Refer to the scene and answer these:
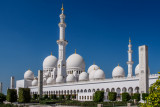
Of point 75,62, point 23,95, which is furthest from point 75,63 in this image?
point 23,95

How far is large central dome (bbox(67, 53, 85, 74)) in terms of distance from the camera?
56125mm

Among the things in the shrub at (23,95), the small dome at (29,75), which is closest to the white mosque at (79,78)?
the small dome at (29,75)

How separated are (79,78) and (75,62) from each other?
6005 mm

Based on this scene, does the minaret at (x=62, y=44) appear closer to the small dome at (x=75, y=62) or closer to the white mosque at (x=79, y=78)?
the white mosque at (x=79, y=78)

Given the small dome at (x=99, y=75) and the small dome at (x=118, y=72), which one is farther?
the small dome at (x=99, y=75)

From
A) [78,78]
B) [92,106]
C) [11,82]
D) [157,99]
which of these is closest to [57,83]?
[78,78]

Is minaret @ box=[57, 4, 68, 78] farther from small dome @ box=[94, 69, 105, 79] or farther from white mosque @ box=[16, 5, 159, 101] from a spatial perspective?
small dome @ box=[94, 69, 105, 79]

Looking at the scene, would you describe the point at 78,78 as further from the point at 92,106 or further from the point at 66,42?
the point at 92,106

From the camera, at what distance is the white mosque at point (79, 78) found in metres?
38.1

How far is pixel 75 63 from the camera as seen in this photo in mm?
55969

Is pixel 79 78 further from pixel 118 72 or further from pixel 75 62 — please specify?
pixel 118 72

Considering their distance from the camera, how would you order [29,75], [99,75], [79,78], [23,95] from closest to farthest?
1. [23,95]
2. [99,75]
3. [79,78]
4. [29,75]

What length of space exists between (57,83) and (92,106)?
30146mm

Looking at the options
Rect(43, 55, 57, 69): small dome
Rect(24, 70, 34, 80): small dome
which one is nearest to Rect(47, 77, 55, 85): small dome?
Rect(43, 55, 57, 69): small dome
